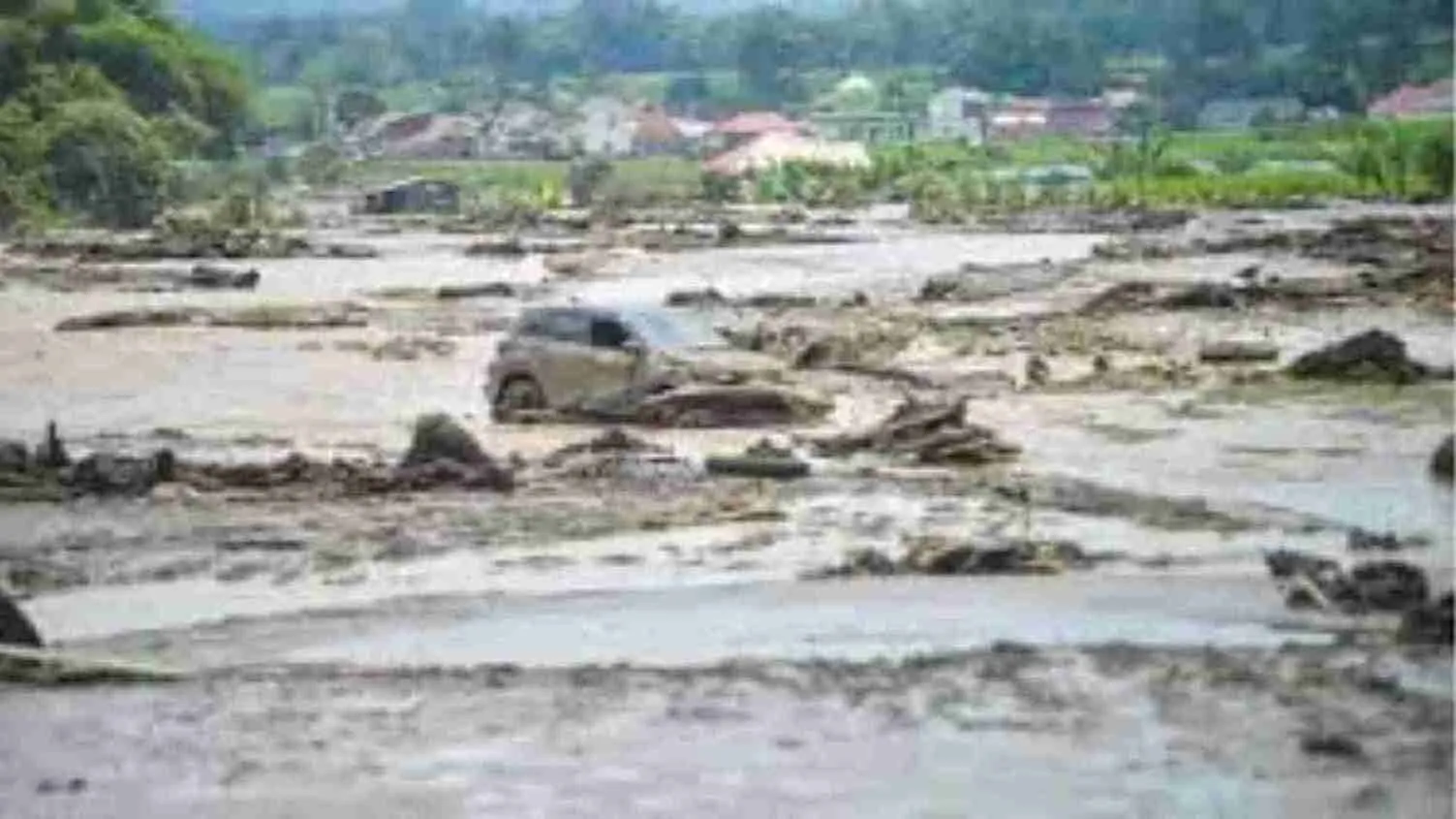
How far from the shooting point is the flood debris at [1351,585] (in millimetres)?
13352

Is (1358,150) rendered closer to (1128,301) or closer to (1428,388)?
(1128,301)

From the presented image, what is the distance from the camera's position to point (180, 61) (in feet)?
328

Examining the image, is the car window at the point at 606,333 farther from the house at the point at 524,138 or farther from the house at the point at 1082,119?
the house at the point at 524,138

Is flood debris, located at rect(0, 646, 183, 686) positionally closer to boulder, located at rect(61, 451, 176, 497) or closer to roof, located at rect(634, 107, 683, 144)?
boulder, located at rect(61, 451, 176, 497)

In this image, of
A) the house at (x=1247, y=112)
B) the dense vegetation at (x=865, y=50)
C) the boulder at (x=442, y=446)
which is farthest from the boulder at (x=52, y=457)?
the house at (x=1247, y=112)

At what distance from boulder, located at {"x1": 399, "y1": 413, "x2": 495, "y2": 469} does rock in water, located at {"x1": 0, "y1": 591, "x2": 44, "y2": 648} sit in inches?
261

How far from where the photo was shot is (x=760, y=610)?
14.3 meters

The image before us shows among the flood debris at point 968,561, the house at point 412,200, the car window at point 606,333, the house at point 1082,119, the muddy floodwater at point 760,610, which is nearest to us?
the muddy floodwater at point 760,610

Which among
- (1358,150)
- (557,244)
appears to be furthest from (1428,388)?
(1358,150)

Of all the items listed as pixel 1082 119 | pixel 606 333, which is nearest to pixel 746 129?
pixel 1082 119

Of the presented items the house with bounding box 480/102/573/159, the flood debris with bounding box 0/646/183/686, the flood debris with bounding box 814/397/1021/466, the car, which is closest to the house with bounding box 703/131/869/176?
the house with bounding box 480/102/573/159

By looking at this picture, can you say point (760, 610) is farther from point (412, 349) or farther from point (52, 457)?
point (412, 349)

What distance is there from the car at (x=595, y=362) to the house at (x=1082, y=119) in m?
102

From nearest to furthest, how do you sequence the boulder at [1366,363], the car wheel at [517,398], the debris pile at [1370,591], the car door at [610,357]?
the debris pile at [1370,591]
the car door at [610,357]
the car wheel at [517,398]
the boulder at [1366,363]
